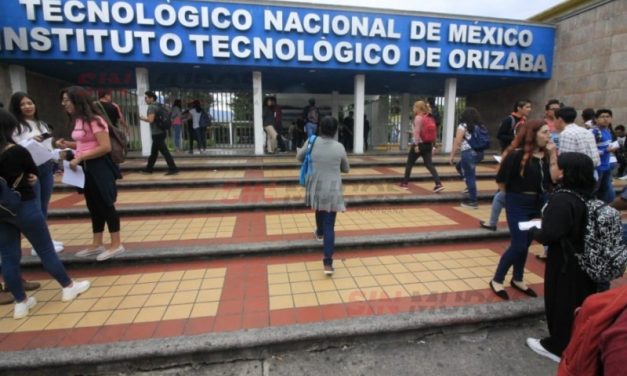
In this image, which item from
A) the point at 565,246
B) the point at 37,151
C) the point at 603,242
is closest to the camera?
the point at 603,242

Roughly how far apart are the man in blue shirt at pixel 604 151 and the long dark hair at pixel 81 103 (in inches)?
253

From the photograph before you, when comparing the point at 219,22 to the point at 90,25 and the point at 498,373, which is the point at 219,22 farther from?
the point at 498,373

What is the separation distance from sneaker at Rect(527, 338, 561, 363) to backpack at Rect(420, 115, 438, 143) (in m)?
4.37

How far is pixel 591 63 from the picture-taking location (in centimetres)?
→ 1025

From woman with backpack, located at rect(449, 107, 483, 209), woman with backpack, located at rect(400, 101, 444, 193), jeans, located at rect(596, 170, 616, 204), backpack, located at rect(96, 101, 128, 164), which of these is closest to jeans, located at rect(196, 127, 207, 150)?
woman with backpack, located at rect(400, 101, 444, 193)

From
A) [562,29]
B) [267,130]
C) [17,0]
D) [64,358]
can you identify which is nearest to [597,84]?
[562,29]

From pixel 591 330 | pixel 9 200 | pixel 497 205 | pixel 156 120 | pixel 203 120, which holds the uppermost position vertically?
pixel 203 120

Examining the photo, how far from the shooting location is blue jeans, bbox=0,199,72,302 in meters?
2.89

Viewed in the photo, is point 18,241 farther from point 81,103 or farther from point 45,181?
point 81,103

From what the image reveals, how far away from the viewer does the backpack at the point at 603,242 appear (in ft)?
7.61

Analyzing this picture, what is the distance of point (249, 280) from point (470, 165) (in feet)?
13.9

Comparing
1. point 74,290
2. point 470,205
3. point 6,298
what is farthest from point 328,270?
point 470,205

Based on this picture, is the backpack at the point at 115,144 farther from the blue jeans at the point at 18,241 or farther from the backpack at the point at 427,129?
the backpack at the point at 427,129

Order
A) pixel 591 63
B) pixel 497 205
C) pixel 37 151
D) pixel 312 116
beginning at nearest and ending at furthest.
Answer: pixel 37 151
pixel 497 205
pixel 312 116
pixel 591 63
